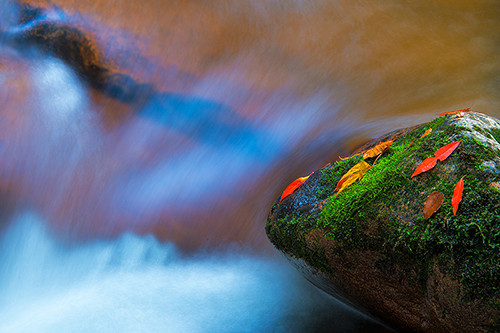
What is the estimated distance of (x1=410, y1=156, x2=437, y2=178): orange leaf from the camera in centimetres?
238

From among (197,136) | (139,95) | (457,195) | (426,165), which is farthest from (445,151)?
(139,95)

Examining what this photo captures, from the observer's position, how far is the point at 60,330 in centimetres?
362

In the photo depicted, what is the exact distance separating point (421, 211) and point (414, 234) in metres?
0.14

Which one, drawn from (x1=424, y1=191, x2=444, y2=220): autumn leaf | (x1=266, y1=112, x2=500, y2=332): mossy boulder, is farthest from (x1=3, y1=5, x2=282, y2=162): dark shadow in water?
(x1=424, y1=191, x2=444, y2=220): autumn leaf

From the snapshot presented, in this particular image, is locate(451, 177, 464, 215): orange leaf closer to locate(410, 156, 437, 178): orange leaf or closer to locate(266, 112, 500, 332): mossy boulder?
locate(266, 112, 500, 332): mossy boulder

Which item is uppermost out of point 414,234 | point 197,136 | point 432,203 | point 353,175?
point 197,136

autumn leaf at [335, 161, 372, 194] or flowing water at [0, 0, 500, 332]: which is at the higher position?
flowing water at [0, 0, 500, 332]

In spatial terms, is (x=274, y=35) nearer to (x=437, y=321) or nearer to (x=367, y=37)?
(x=367, y=37)

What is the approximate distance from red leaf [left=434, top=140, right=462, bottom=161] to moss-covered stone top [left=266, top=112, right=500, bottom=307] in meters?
0.03

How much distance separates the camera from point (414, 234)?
227 cm

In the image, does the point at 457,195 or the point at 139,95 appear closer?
the point at 457,195

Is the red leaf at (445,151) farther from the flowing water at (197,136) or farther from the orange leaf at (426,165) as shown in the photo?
the flowing water at (197,136)

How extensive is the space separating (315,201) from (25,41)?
4861mm

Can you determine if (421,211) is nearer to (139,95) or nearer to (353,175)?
(353,175)
